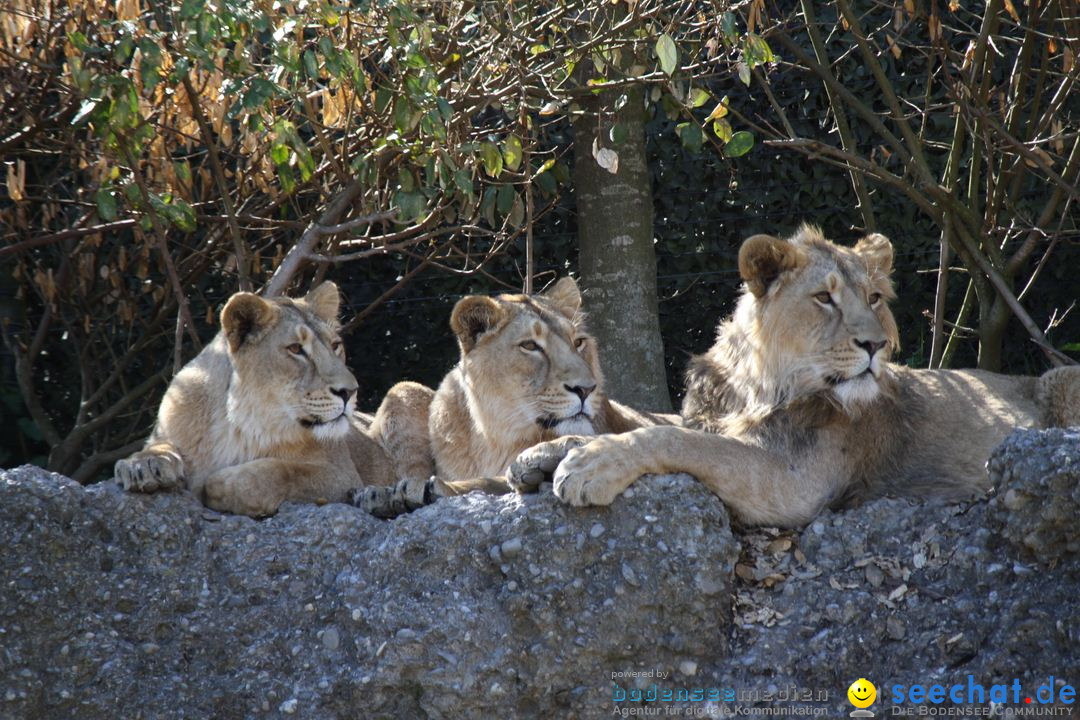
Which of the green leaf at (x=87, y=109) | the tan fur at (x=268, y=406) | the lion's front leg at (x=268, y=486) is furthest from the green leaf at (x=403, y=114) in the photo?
the lion's front leg at (x=268, y=486)

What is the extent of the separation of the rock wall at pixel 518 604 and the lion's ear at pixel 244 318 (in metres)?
1.00

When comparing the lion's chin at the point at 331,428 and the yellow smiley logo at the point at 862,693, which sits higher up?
the lion's chin at the point at 331,428

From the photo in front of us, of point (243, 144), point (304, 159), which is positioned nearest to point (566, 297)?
point (304, 159)

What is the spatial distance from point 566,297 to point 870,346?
1658 millimetres

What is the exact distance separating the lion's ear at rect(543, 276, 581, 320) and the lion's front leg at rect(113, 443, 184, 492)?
192 centimetres

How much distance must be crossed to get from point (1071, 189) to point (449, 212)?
2922 millimetres

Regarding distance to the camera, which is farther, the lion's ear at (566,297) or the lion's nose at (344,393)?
the lion's ear at (566,297)

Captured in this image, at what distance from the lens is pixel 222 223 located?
7055 mm

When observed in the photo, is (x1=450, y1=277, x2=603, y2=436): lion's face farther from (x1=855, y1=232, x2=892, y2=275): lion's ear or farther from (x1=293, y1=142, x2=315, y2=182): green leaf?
(x1=855, y1=232, x2=892, y2=275): lion's ear

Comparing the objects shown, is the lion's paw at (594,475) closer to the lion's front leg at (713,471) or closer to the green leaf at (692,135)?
the lion's front leg at (713,471)

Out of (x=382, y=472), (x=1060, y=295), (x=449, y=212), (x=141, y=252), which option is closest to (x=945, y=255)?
(x=1060, y=295)

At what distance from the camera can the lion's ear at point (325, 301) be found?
5.86m

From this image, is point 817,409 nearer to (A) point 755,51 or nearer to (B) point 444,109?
(A) point 755,51

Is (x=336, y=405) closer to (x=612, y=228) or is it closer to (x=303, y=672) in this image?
(x=303, y=672)
